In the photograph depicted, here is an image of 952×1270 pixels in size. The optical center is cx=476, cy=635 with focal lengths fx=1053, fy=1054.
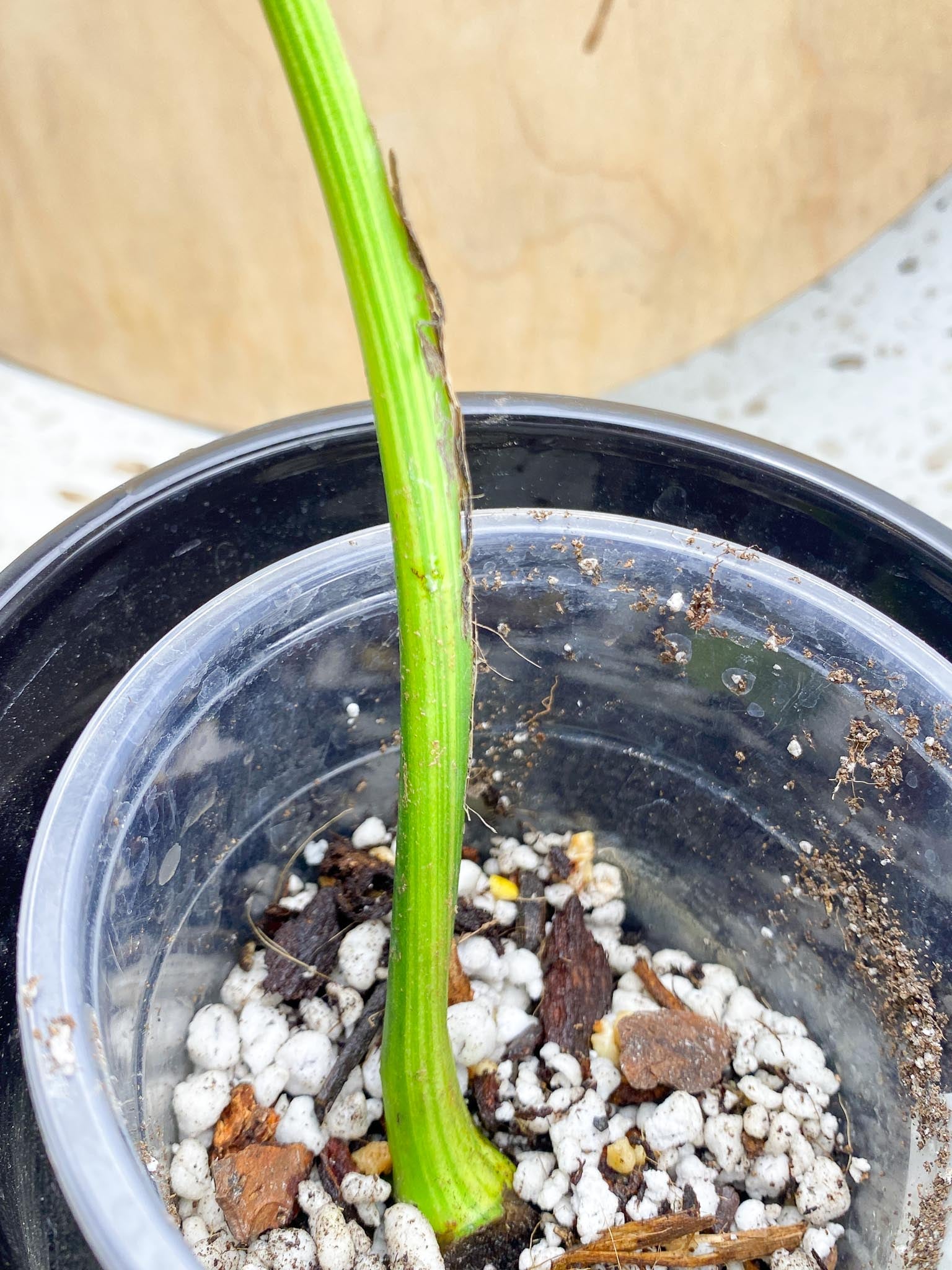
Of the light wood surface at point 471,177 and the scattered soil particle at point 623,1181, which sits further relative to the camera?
the light wood surface at point 471,177

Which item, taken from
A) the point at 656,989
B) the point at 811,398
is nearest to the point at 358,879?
the point at 656,989

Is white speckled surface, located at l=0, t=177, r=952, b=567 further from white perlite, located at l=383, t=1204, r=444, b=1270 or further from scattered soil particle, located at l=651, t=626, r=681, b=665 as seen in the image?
white perlite, located at l=383, t=1204, r=444, b=1270

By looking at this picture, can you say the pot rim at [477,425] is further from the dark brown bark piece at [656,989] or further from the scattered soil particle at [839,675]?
the dark brown bark piece at [656,989]

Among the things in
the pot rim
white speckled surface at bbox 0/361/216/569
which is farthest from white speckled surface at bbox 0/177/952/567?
the pot rim

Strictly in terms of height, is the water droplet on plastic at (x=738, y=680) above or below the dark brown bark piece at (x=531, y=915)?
above

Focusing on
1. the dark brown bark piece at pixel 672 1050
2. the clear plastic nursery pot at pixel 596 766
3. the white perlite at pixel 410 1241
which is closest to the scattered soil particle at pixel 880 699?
the clear plastic nursery pot at pixel 596 766

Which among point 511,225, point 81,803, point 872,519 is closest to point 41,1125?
point 81,803
